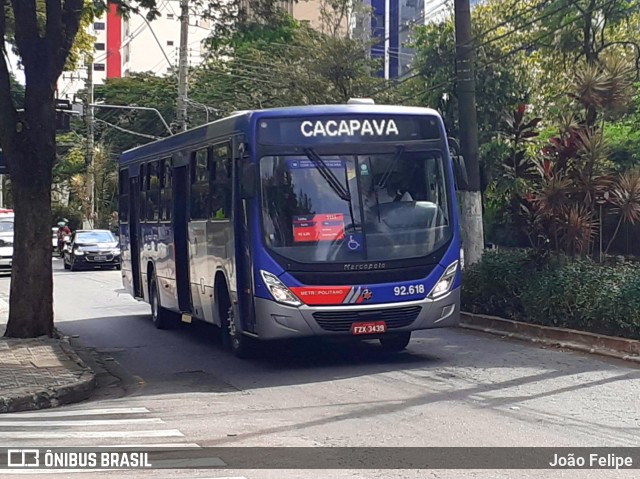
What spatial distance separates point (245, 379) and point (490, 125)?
721 inches

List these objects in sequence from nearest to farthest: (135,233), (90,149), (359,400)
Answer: (359,400)
(135,233)
(90,149)

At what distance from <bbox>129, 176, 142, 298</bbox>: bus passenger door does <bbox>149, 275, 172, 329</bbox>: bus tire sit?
132 cm

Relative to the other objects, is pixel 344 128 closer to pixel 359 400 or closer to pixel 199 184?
pixel 199 184

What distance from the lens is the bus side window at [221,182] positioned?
13031 mm

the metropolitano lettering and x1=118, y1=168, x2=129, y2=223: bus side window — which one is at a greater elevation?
the metropolitano lettering

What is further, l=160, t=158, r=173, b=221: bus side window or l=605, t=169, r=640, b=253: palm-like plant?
l=160, t=158, r=173, b=221: bus side window

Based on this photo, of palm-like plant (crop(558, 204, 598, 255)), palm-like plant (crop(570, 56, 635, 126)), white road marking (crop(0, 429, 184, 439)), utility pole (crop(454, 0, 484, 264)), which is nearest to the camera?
white road marking (crop(0, 429, 184, 439))

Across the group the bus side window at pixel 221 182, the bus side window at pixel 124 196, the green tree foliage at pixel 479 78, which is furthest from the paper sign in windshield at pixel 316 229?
the green tree foliage at pixel 479 78

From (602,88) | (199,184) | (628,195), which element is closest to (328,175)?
(199,184)

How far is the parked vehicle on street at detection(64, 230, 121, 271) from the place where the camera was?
37250mm

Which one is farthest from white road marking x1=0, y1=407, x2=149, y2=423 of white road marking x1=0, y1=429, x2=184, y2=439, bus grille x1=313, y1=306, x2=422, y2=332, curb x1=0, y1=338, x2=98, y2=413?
bus grille x1=313, y1=306, x2=422, y2=332

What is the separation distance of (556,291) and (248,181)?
508 cm

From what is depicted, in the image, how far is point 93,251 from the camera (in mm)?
37312

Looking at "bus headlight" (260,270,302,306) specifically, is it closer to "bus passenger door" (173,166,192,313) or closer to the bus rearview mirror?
the bus rearview mirror
